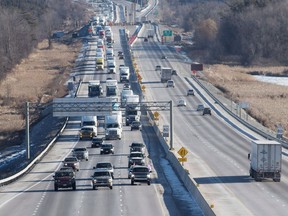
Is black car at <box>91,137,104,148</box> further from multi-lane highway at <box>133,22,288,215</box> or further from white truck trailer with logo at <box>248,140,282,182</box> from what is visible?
white truck trailer with logo at <box>248,140,282,182</box>

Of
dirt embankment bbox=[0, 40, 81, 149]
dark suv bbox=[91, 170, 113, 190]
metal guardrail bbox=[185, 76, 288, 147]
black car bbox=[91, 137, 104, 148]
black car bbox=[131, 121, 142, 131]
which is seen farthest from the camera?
dirt embankment bbox=[0, 40, 81, 149]

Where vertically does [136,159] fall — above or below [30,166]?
above

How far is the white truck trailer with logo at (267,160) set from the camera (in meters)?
54.3

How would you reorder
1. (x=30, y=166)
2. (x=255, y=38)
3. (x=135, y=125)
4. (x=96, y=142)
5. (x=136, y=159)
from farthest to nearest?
(x=255, y=38) < (x=135, y=125) < (x=96, y=142) < (x=30, y=166) < (x=136, y=159)

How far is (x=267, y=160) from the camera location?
54.4 metres

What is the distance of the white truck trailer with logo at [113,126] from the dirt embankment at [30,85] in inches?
404

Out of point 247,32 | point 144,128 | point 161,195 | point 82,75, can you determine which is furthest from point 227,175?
point 247,32

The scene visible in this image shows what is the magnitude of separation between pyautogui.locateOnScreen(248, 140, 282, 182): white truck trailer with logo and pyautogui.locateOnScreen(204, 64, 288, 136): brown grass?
139 ft

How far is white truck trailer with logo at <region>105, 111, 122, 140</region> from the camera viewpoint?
83.3 metres

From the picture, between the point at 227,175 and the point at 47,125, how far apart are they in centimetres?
4423

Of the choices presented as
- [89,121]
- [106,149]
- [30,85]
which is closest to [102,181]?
[106,149]

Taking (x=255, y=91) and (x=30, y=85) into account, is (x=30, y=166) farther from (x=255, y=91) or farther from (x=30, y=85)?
(x=30, y=85)

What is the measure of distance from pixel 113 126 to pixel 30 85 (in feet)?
173

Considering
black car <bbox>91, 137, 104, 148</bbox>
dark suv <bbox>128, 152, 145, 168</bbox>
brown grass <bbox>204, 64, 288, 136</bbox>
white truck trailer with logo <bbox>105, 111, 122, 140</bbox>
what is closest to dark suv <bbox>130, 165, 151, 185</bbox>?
dark suv <bbox>128, 152, 145, 168</bbox>
